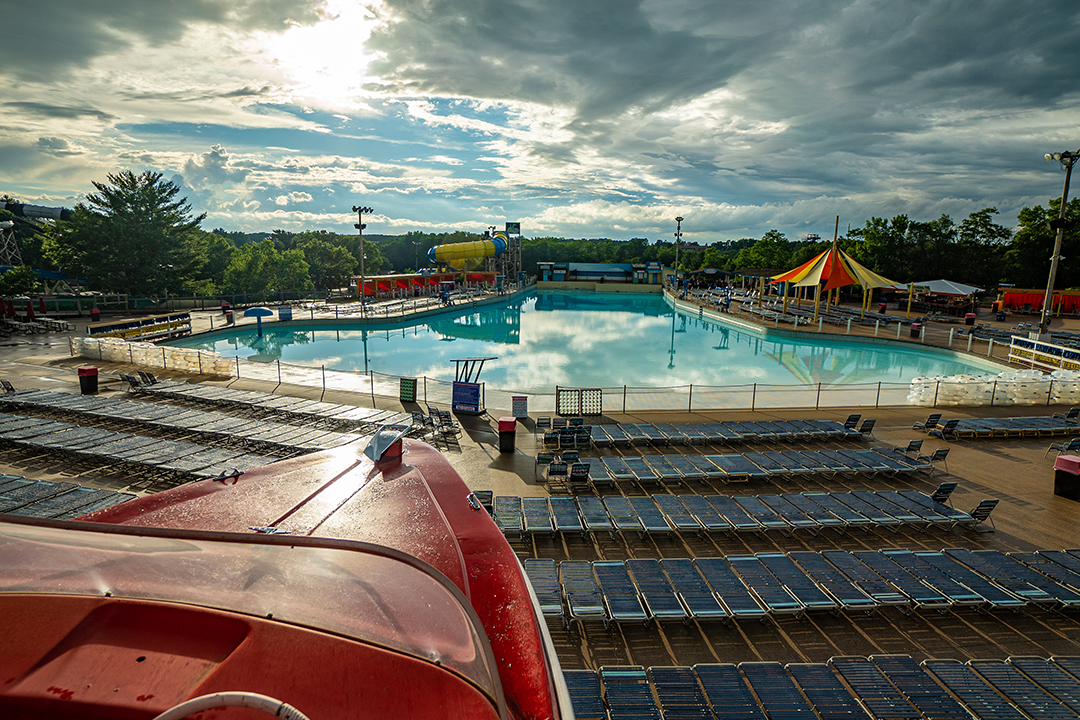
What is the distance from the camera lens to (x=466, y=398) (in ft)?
53.5

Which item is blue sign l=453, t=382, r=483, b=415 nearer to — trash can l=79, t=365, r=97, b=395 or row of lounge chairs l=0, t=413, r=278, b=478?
row of lounge chairs l=0, t=413, r=278, b=478

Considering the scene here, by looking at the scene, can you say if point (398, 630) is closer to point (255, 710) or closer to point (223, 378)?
point (255, 710)

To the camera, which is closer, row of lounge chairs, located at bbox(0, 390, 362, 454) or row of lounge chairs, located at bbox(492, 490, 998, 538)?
row of lounge chairs, located at bbox(492, 490, 998, 538)

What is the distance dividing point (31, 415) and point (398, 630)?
1921cm

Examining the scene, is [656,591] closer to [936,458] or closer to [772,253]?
[936,458]

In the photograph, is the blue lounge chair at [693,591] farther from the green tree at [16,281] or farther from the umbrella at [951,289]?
the umbrella at [951,289]

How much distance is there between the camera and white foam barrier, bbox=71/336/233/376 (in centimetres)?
2050

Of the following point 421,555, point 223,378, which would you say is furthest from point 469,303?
point 421,555

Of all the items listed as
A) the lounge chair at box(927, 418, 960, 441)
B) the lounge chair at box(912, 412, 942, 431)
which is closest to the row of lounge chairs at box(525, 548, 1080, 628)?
the lounge chair at box(927, 418, 960, 441)

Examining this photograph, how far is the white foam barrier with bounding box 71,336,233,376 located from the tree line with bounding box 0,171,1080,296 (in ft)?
52.4

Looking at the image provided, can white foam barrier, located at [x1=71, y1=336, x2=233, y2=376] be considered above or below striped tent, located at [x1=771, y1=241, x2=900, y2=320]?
below

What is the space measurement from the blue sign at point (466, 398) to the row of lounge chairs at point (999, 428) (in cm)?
1360

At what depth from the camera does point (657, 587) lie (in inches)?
289

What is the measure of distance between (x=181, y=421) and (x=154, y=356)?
421 inches
